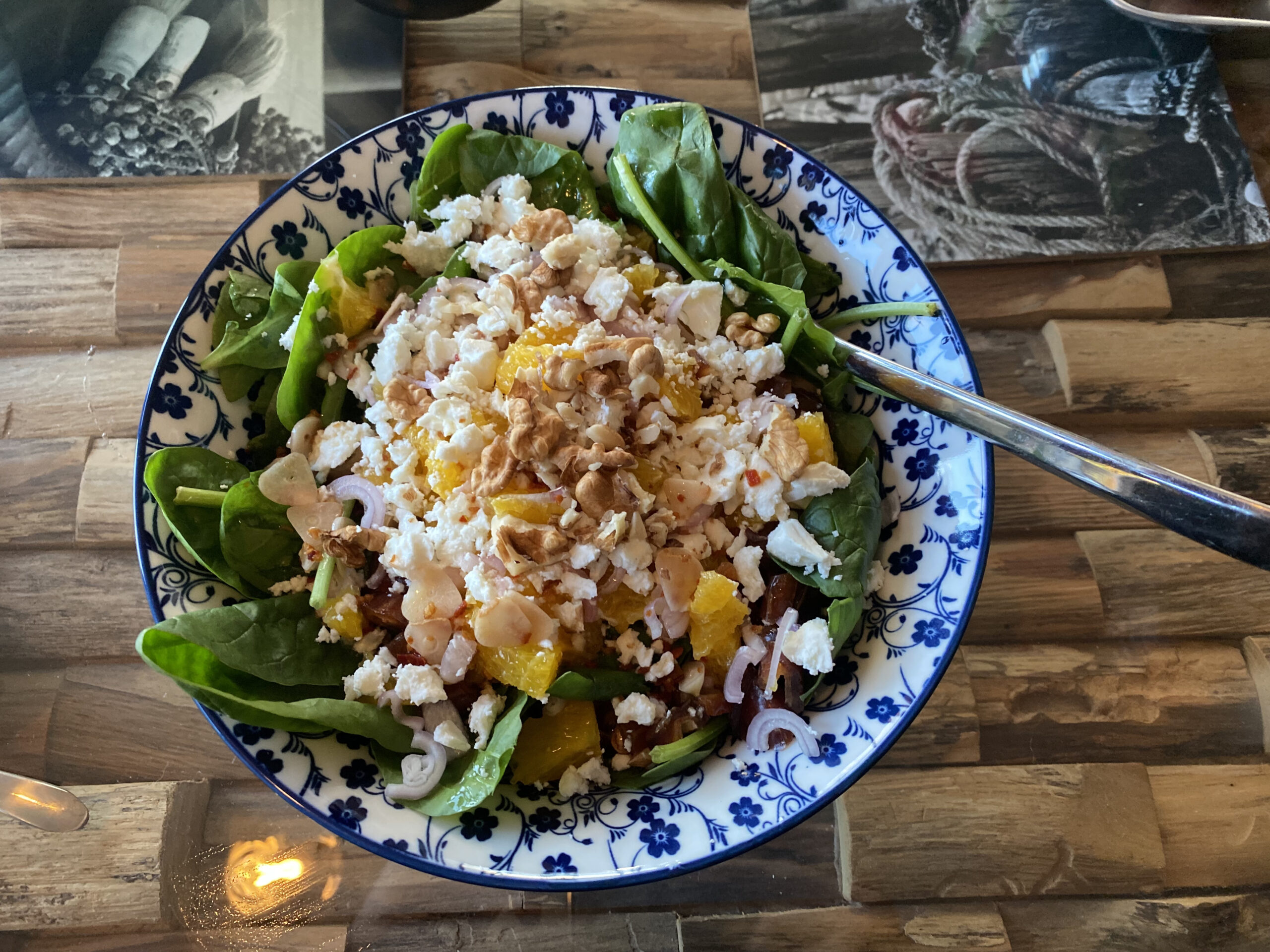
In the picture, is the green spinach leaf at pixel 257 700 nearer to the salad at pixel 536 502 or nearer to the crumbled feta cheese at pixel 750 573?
the salad at pixel 536 502

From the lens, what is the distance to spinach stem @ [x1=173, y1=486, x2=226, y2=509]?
1.43 m

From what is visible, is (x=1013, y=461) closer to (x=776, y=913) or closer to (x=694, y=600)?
(x=694, y=600)

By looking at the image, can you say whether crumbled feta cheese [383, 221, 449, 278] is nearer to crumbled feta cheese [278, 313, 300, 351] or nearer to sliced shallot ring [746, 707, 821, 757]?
crumbled feta cheese [278, 313, 300, 351]

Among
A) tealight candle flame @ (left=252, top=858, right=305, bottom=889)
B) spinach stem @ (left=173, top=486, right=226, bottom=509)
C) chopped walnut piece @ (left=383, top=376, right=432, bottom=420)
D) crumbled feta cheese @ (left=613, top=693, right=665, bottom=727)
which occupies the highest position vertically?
chopped walnut piece @ (left=383, top=376, right=432, bottom=420)

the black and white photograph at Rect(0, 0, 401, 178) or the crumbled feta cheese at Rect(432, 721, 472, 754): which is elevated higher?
the black and white photograph at Rect(0, 0, 401, 178)

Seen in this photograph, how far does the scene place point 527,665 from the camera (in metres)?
1.38

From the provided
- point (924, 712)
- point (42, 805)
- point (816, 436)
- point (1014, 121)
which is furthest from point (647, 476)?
point (1014, 121)

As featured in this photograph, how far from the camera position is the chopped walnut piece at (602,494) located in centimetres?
139

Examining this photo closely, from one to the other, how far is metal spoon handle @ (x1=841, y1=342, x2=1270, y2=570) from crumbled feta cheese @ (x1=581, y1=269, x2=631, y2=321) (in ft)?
1.69

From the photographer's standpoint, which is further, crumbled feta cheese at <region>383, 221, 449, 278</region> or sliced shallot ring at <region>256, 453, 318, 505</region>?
crumbled feta cheese at <region>383, 221, 449, 278</region>

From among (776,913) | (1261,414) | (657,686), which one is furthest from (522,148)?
(1261,414)

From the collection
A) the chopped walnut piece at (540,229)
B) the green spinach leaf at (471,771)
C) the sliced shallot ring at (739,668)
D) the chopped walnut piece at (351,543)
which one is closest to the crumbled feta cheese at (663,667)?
the sliced shallot ring at (739,668)

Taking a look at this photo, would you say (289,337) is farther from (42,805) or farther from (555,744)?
(42,805)

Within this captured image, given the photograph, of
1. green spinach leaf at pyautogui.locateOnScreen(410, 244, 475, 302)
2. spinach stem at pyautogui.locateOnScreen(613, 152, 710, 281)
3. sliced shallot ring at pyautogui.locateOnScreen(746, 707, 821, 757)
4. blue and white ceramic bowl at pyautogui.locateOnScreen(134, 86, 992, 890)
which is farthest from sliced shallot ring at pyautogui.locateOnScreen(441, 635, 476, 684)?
spinach stem at pyautogui.locateOnScreen(613, 152, 710, 281)
